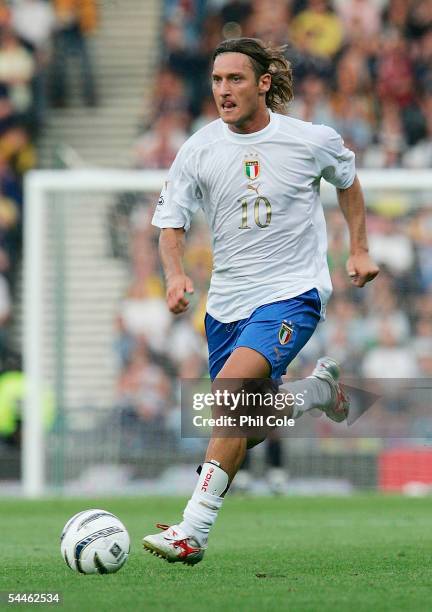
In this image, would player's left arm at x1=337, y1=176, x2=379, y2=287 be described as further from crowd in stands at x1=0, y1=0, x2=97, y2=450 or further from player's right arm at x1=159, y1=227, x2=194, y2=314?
crowd in stands at x1=0, y1=0, x2=97, y2=450

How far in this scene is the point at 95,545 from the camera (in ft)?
20.6

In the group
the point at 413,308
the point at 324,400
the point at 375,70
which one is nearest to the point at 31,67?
the point at 375,70

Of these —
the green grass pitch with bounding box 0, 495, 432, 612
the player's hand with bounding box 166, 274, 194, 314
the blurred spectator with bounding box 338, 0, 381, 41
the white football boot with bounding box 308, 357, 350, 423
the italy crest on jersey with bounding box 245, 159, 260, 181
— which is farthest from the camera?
the blurred spectator with bounding box 338, 0, 381, 41

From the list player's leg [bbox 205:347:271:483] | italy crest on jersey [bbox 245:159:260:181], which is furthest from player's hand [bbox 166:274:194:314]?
italy crest on jersey [bbox 245:159:260:181]

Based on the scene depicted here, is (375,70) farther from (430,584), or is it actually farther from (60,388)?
(430,584)

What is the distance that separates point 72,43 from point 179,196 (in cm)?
1274

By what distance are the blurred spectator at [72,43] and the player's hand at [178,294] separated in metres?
12.9

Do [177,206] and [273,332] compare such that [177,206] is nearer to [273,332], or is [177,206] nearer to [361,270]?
[273,332]

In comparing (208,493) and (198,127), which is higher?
(198,127)

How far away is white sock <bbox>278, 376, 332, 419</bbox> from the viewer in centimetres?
718

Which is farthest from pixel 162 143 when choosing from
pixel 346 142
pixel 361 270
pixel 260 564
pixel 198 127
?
pixel 260 564

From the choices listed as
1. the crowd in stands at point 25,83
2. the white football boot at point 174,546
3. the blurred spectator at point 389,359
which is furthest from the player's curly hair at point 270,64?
the crowd in stands at point 25,83

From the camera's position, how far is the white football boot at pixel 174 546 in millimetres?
6391

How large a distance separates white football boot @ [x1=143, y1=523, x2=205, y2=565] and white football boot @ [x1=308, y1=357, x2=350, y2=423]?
1.34m
